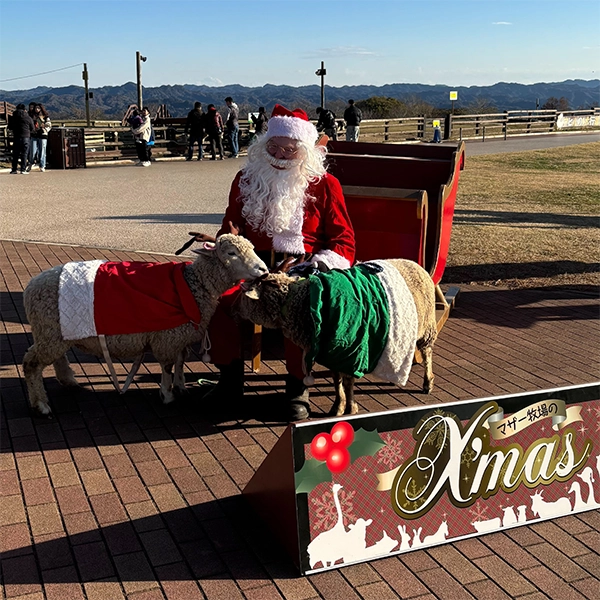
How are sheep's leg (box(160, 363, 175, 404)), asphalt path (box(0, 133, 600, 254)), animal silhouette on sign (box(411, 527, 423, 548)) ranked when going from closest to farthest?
animal silhouette on sign (box(411, 527, 423, 548))
sheep's leg (box(160, 363, 175, 404))
asphalt path (box(0, 133, 600, 254))

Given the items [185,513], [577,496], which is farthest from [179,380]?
[577,496]

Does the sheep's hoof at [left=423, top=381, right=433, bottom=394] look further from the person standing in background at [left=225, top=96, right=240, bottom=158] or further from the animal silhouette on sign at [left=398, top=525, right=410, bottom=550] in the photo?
the person standing in background at [left=225, top=96, right=240, bottom=158]

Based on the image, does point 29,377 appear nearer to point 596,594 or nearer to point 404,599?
point 404,599

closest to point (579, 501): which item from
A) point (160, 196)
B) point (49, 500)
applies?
point (49, 500)

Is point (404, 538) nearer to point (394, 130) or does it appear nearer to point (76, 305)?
point (76, 305)

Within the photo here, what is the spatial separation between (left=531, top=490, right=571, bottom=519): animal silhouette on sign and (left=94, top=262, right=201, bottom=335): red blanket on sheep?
90.2 inches

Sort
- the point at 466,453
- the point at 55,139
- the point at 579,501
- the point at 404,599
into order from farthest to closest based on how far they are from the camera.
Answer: the point at 55,139 < the point at 579,501 < the point at 466,453 < the point at 404,599

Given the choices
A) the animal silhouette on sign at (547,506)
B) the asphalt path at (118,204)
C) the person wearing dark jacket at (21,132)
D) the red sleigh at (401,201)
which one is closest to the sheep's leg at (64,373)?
the red sleigh at (401,201)

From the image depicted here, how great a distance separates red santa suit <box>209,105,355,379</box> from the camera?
4977mm

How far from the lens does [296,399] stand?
16.0 feet

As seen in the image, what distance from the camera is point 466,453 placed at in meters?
3.44

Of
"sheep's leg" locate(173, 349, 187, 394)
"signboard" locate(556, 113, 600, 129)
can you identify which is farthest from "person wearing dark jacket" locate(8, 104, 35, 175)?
"signboard" locate(556, 113, 600, 129)

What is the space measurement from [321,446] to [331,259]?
203 cm

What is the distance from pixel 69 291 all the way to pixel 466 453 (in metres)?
2.55
